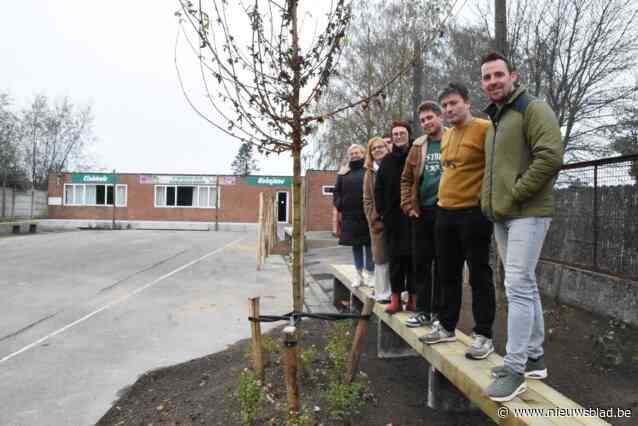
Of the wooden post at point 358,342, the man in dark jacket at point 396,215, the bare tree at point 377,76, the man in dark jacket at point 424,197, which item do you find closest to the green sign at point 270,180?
the bare tree at point 377,76

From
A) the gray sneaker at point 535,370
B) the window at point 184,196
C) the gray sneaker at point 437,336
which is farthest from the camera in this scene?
the window at point 184,196

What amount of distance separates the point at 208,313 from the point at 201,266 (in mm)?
5936

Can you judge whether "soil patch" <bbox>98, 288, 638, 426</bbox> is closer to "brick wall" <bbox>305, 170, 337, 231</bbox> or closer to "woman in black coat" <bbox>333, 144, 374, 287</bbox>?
"woman in black coat" <bbox>333, 144, 374, 287</bbox>

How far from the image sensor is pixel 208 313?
7.73 m

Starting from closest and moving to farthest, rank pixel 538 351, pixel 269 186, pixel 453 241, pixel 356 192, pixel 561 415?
pixel 561 415, pixel 538 351, pixel 453 241, pixel 356 192, pixel 269 186

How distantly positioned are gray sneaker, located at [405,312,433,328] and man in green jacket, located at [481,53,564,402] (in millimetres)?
1129

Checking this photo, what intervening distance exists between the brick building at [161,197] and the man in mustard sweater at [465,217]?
3490 cm

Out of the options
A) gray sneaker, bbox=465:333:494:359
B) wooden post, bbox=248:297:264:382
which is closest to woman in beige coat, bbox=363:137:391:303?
wooden post, bbox=248:297:264:382

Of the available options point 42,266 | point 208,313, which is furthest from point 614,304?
point 42,266

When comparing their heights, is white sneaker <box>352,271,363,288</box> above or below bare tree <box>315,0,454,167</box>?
below

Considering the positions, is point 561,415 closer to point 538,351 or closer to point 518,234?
point 538,351

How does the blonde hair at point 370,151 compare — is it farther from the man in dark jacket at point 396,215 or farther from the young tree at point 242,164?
the young tree at point 242,164

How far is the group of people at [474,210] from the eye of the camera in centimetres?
270

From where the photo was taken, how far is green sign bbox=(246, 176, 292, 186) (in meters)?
38.3
